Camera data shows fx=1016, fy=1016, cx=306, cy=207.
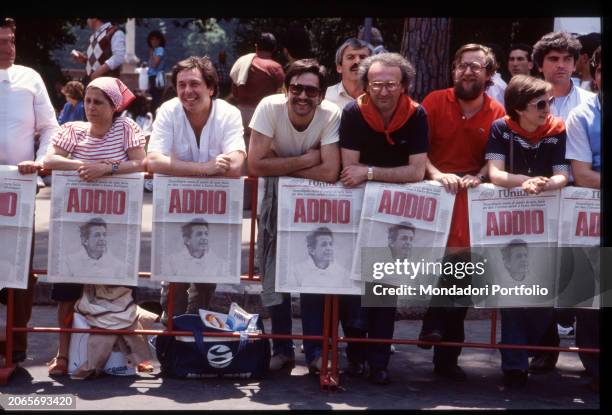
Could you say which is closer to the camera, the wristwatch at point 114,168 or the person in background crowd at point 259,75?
the wristwatch at point 114,168

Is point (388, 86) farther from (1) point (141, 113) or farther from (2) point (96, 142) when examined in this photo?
(1) point (141, 113)

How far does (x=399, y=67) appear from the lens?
20.0 ft

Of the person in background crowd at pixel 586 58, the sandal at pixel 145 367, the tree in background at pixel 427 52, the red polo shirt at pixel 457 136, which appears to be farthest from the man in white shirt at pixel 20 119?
the tree in background at pixel 427 52

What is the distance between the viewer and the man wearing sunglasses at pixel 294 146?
6.07 metres

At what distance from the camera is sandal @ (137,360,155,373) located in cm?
634

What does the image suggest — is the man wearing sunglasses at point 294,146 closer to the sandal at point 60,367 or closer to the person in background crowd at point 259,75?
the sandal at point 60,367

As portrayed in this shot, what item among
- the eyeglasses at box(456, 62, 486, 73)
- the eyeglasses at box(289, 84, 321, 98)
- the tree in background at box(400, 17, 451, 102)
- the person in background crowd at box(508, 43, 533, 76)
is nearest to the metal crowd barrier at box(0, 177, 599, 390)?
the eyeglasses at box(289, 84, 321, 98)

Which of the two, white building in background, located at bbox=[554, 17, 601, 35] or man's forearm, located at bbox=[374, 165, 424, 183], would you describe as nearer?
man's forearm, located at bbox=[374, 165, 424, 183]

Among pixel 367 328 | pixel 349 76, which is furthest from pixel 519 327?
pixel 349 76

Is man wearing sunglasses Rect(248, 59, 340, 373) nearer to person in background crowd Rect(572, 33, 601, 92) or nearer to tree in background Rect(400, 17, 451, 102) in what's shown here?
person in background crowd Rect(572, 33, 601, 92)

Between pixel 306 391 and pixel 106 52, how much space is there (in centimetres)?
570

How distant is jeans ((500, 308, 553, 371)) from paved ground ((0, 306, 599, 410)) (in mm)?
191

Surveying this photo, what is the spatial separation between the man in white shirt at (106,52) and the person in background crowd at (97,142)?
4.17 m

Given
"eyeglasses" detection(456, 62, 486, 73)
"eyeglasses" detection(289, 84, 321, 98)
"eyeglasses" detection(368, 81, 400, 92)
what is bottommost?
"eyeglasses" detection(289, 84, 321, 98)
